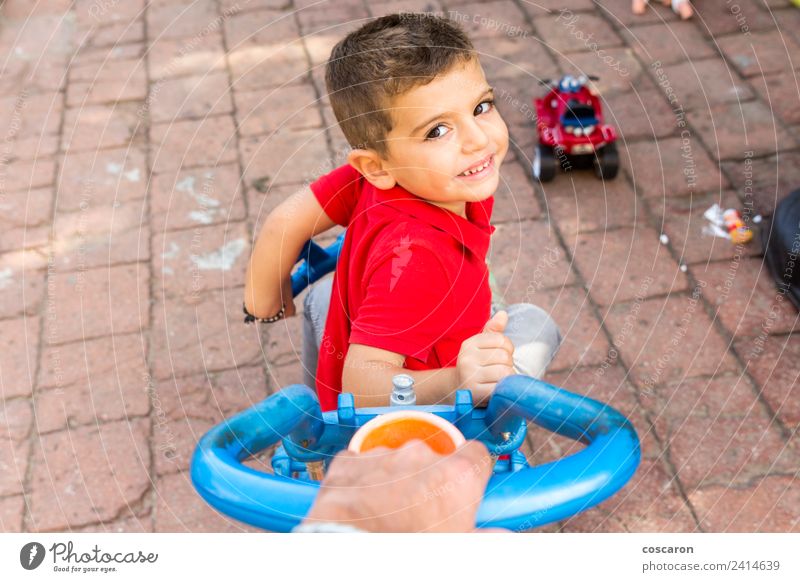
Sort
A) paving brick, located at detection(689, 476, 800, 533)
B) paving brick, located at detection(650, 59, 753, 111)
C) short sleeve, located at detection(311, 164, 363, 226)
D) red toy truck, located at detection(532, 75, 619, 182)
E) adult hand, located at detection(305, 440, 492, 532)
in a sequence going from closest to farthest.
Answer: adult hand, located at detection(305, 440, 492, 532) → short sleeve, located at detection(311, 164, 363, 226) → paving brick, located at detection(689, 476, 800, 533) → red toy truck, located at detection(532, 75, 619, 182) → paving brick, located at detection(650, 59, 753, 111)

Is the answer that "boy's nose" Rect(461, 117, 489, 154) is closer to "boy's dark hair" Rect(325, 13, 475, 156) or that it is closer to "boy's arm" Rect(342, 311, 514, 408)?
"boy's dark hair" Rect(325, 13, 475, 156)

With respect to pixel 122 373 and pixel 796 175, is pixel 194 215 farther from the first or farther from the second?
pixel 796 175

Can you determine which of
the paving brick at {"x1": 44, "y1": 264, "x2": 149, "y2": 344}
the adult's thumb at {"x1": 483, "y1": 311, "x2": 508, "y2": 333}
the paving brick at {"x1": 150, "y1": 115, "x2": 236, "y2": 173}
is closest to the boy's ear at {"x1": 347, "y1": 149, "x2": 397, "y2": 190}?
the adult's thumb at {"x1": 483, "y1": 311, "x2": 508, "y2": 333}

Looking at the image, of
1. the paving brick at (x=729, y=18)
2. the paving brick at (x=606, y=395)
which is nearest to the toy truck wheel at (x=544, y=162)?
the paving brick at (x=606, y=395)

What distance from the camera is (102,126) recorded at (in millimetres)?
2297

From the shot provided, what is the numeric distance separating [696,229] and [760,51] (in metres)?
0.70

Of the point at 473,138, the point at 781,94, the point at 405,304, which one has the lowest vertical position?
the point at 781,94

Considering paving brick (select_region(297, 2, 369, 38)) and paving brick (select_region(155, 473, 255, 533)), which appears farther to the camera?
paving brick (select_region(297, 2, 369, 38))

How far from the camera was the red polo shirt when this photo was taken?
1.03 meters

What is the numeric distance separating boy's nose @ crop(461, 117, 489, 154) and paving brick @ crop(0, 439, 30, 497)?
1067 mm

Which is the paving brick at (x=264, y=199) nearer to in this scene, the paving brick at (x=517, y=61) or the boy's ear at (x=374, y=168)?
the paving brick at (x=517, y=61)

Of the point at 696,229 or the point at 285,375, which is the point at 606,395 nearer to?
the point at 696,229

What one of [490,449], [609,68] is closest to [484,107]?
[490,449]

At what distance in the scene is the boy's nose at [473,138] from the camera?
3.56 feet
